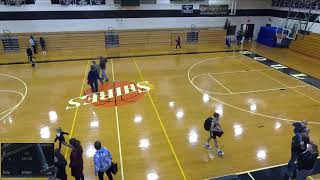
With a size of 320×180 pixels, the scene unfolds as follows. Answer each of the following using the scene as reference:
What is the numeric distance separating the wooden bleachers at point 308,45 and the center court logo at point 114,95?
14.1m

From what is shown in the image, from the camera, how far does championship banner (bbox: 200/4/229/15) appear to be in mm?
23756

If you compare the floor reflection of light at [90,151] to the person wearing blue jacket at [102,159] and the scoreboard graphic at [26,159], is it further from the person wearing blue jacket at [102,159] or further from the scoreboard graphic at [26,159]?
the scoreboard graphic at [26,159]

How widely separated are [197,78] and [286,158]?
308 inches

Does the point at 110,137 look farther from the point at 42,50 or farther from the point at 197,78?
the point at 42,50

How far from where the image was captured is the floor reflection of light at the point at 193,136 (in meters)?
8.84

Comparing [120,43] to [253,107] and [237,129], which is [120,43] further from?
[237,129]

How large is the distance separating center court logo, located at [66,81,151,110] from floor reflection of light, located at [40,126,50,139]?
183 centimetres

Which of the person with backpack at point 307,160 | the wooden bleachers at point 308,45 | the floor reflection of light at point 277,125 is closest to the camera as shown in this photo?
the person with backpack at point 307,160

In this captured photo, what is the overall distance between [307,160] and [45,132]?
27.3 ft

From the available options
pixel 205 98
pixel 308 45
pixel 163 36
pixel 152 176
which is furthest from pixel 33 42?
pixel 308 45

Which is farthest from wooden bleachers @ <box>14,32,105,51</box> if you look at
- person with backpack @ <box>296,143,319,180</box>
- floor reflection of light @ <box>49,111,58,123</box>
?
person with backpack @ <box>296,143,319,180</box>

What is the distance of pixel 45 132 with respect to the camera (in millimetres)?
9414

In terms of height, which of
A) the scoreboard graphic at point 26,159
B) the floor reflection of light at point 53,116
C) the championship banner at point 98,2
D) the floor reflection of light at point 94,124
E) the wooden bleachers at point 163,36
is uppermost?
the championship banner at point 98,2

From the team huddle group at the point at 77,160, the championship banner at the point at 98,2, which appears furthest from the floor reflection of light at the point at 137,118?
the championship banner at the point at 98,2
